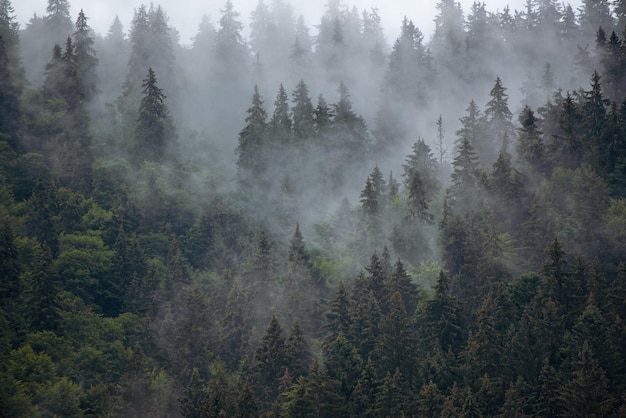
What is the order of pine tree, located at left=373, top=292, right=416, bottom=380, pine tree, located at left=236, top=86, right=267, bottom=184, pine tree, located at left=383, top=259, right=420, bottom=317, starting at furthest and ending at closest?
pine tree, located at left=236, top=86, right=267, bottom=184 → pine tree, located at left=383, top=259, right=420, bottom=317 → pine tree, located at left=373, top=292, right=416, bottom=380

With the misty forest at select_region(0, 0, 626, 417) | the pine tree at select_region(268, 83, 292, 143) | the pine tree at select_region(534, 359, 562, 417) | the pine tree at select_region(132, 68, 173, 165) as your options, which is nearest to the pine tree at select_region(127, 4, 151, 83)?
the misty forest at select_region(0, 0, 626, 417)

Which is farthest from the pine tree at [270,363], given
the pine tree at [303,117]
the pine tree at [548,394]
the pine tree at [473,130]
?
the pine tree at [303,117]

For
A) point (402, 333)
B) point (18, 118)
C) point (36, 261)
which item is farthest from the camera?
point (18, 118)

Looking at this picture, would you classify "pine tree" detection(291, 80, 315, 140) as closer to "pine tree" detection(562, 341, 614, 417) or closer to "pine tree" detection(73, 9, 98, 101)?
"pine tree" detection(73, 9, 98, 101)

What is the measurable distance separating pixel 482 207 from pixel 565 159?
10.0m

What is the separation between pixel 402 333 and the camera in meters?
66.2

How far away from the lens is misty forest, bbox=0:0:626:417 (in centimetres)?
6259

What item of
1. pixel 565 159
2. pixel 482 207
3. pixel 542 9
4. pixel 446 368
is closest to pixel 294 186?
pixel 482 207

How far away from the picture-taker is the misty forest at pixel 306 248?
62.6m

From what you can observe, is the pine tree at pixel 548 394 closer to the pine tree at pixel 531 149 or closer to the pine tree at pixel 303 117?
the pine tree at pixel 531 149

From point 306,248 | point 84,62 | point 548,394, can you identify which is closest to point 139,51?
point 84,62

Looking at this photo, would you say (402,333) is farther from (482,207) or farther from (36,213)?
(36,213)

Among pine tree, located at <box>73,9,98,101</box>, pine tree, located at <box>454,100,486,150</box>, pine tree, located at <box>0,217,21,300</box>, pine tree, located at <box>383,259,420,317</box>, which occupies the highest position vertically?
pine tree, located at <box>73,9,98,101</box>

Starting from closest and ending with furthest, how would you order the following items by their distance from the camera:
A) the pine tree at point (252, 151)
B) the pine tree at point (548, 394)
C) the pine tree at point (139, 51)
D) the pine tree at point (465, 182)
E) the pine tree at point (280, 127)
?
the pine tree at point (548, 394), the pine tree at point (465, 182), the pine tree at point (252, 151), the pine tree at point (280, 127), the pine tree at point (139, 51)
